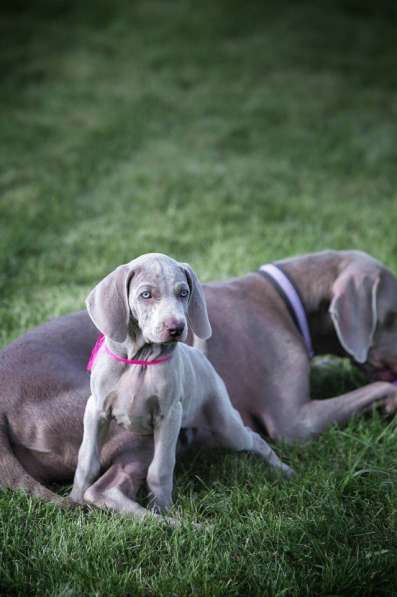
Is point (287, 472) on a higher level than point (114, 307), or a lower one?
lower

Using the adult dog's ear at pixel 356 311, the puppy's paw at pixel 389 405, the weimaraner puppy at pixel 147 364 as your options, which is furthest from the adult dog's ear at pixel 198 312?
the puppy's paw at pixel 389 405

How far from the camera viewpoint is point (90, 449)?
286cm

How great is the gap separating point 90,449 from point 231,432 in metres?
0.64

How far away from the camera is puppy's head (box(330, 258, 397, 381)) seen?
3.82 m

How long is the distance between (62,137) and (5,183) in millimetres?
1643

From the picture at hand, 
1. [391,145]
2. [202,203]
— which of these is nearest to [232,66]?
[391,145]

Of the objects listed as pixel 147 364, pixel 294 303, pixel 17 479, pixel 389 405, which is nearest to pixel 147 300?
pixel 147 364

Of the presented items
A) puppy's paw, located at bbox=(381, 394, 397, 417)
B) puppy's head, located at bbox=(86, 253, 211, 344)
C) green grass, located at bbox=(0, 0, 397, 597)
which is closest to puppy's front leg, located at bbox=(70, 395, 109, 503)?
green grass, located at bbox=(0, 0, 397, 597)

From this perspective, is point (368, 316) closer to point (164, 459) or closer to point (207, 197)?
point (164, 459)

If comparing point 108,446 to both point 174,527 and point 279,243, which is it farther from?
point 279,243

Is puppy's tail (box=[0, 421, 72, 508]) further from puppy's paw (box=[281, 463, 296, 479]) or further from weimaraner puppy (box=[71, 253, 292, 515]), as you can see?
puppy's paw (box=[281, 463, 296, 479])

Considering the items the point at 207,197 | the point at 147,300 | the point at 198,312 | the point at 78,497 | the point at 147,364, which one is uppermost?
the point at 147,300

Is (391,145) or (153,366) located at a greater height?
(153,366)

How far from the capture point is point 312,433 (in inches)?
144
